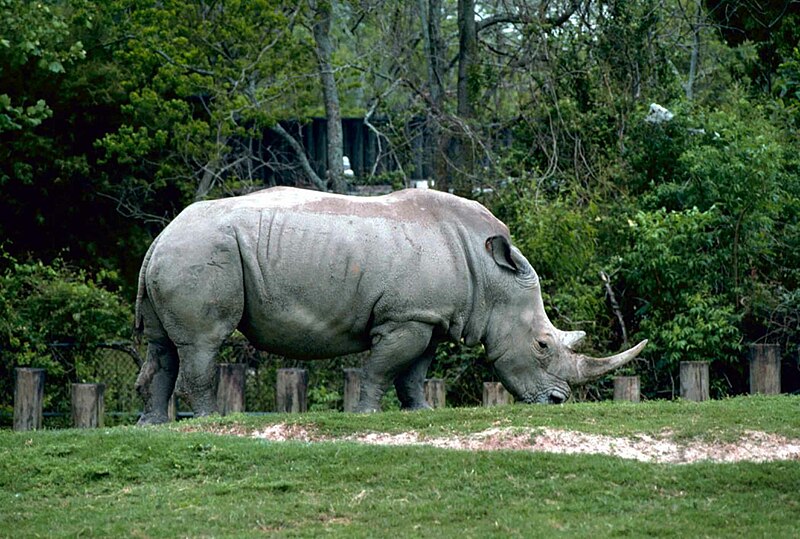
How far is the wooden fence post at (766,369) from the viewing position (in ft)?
48.3

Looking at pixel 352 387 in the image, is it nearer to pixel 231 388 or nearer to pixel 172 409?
pixel 231 388

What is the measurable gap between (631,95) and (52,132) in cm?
879

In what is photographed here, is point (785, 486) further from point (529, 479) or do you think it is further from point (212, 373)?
point (212, 373)

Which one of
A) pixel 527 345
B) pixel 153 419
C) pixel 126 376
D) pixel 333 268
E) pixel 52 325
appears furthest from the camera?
pixel 126 376

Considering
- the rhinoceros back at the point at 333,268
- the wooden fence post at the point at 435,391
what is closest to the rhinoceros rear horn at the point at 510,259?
the rhinoceros back at the point at 333,268

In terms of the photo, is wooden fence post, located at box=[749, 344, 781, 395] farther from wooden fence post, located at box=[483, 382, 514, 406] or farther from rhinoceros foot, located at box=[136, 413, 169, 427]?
rhinoceros foot, located at box=[136, 413, 169, 427]

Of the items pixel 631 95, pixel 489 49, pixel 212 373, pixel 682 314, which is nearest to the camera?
pixel 212 373

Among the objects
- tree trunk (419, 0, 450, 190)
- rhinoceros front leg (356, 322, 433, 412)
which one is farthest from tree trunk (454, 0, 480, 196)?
rhinoceros front leg (356, 322, 433, 412)

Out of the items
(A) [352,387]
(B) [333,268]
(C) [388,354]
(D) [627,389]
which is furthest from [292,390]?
(D) [627,389]

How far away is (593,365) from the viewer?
1379 centimetres

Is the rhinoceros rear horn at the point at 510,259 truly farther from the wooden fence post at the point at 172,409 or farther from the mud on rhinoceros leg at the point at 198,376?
the wooden fence post at the point at 172,409

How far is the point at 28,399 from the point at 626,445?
6.46 metres

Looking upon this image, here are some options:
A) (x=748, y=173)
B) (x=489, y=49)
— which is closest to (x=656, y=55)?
(x=489, y=49)

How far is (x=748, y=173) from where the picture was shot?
1656 centimetres
